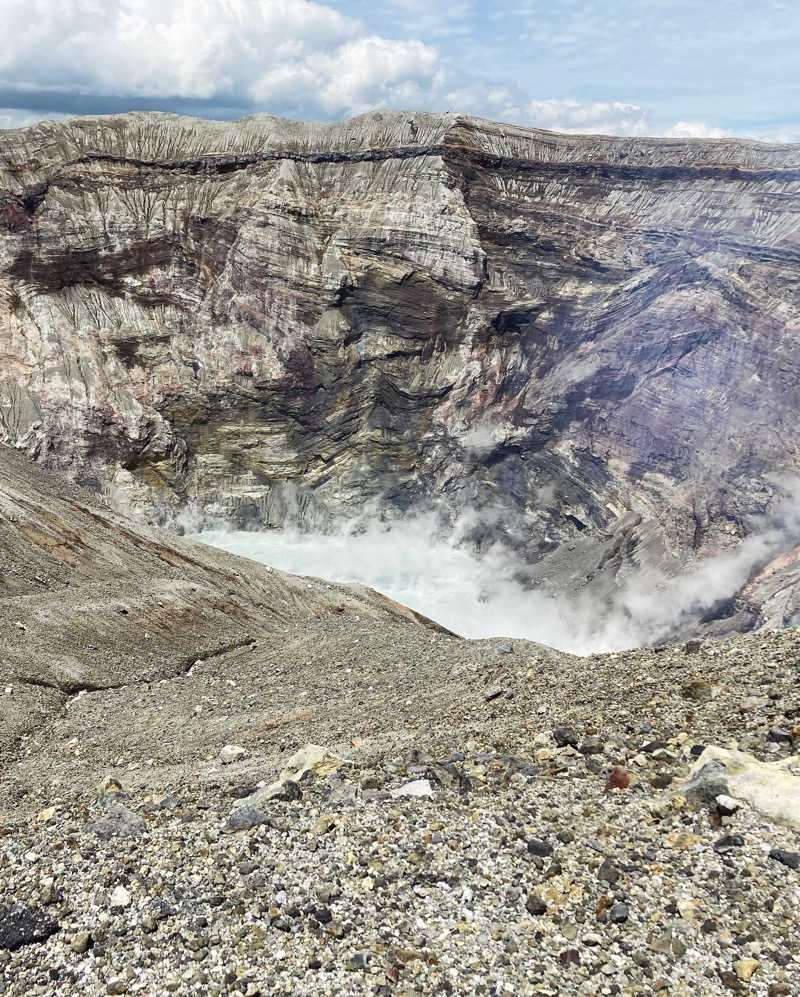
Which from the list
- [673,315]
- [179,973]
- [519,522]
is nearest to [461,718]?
[179,973]

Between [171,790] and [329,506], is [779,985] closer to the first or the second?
[171,790]

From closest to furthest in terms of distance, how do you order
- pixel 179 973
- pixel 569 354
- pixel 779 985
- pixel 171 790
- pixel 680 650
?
pixel 779 985 < pixel 179 973 < pixel 171 790 < pixel 680 650 < pixel 569 354

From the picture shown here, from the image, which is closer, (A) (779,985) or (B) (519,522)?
(A) (779,985)

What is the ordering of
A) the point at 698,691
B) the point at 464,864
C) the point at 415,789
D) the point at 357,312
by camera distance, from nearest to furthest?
the point at 464,864, the point at 415,789, the point at 698,691, the point at 357,312

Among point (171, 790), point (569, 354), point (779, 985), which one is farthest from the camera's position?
point (569, 354)

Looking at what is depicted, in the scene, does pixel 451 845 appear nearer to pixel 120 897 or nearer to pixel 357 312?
pixel 120 897

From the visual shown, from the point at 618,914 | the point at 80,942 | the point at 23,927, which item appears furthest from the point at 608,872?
the point at 23,927
